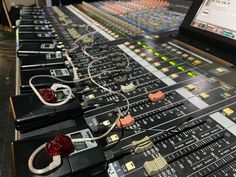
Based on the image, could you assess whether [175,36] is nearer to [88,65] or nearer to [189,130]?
[88,65]

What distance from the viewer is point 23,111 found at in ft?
2.39

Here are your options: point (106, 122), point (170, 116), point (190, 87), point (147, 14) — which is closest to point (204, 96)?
point (190, 87)

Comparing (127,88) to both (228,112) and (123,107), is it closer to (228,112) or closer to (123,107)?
(123,107)

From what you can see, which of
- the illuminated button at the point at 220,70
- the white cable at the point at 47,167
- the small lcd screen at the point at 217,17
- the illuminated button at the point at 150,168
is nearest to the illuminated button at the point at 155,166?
the illuminated button at the point at 150,168

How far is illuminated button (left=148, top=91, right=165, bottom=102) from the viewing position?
894mm

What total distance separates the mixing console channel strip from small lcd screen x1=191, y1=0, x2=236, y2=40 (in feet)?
0.20

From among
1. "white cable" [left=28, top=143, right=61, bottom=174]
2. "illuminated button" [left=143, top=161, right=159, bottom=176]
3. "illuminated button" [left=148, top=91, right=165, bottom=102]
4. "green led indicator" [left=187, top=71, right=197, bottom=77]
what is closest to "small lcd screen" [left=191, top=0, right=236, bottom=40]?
"green led indicator" [left=187, top=71, right=197, bottom=77]

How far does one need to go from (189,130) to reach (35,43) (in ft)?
3.34

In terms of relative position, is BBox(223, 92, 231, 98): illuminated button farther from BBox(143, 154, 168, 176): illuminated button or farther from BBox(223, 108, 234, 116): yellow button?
BBox(143, 154, 168, 176): illuminated button

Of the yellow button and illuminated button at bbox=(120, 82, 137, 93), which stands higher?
the yellow button

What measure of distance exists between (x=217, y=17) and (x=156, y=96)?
26.8 inches

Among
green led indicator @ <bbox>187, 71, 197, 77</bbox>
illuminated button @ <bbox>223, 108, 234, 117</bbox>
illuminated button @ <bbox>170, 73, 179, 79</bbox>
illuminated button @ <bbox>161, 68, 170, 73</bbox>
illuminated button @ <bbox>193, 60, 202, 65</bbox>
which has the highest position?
illuminated button @ <bbox>193, 60, 202, 65</bbox>

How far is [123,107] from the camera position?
869 millimetres

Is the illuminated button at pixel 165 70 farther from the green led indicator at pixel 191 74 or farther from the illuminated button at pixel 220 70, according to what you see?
the illuminated button at pixel 220 70
